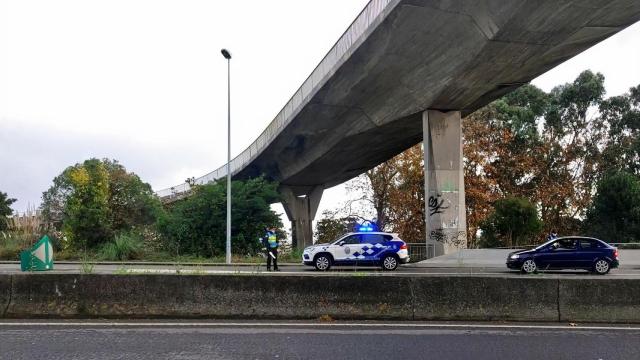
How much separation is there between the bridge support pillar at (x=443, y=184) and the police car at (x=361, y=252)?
20.2 feet

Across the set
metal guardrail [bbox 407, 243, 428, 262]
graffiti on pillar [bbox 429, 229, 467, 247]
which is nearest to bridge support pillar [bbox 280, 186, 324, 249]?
metal guardrail [bbox 407, 243, 428, 262]

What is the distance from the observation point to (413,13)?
18000mm

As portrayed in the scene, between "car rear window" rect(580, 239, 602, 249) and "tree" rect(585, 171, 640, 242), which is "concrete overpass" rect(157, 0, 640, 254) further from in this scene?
"tree" rect(585, 171, 640, 242)

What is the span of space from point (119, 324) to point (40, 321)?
1230 millimetres

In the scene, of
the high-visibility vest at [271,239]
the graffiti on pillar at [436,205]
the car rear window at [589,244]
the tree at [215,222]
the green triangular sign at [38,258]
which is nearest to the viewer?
the green triangular sign at [38,258]

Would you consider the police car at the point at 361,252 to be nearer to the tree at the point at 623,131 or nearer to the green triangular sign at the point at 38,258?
the green triangular sign at the point at 38,258

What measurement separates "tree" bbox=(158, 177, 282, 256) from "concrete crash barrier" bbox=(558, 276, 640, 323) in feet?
79.1

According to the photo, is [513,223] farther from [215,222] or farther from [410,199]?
[215,222]

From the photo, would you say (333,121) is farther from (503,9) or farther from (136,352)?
(136,352)

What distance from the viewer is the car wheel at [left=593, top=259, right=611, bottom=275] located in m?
17.8

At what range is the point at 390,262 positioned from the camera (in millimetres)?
19703

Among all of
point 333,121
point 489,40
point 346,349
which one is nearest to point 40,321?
point 346,349

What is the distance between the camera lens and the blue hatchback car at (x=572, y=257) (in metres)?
17.8

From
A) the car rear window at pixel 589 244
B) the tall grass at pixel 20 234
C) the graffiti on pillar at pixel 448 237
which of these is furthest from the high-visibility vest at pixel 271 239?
the tall grass at pixel 20 234
